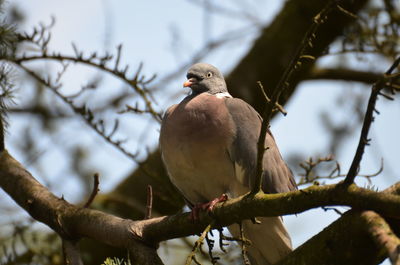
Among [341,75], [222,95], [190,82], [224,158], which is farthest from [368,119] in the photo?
[341,75]

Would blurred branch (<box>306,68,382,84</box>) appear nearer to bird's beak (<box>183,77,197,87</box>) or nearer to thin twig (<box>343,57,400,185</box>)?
bird's beak (<box>183,77,197,87</box>)

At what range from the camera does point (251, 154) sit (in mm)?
3135

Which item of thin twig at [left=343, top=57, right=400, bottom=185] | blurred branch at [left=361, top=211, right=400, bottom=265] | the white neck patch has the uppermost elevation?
the white neck patch

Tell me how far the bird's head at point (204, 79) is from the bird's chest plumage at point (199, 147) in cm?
36

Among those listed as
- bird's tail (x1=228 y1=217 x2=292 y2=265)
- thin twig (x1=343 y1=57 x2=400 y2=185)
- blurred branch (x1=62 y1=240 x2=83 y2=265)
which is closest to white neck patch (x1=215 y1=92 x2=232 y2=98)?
bird's tail (x1=228 y1=217 x2=292 y2=265)

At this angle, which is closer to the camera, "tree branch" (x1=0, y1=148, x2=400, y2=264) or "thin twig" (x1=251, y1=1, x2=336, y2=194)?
"thin twig" (x1=251, y1=1, x2=336, y2=194)

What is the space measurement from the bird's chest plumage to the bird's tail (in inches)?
11.3

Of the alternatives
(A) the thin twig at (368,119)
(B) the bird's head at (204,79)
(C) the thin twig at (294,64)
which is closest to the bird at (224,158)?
(B) the bird's head at (204,79)

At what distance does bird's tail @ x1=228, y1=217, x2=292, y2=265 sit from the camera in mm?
3309

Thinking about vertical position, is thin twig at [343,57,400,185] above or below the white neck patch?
below

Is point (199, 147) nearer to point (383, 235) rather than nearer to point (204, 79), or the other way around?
point (204, 79)

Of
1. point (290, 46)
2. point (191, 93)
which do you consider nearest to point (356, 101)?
point (290, 46)

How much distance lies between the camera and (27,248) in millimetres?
3854

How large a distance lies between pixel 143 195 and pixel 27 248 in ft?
3.62
